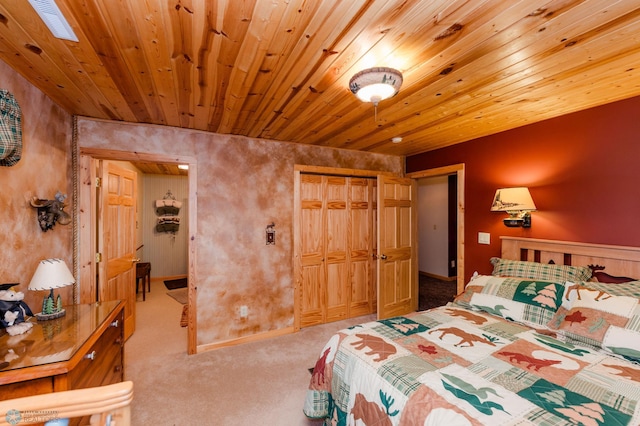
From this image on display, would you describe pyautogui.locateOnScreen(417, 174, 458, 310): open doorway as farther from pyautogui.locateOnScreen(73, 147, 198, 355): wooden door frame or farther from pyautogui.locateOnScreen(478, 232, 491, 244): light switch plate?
pyautogui.locateOnScreen(73, 147, 198, 355): wooden door frame

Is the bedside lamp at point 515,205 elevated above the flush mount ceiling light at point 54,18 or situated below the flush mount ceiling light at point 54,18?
below

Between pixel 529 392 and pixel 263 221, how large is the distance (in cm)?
278

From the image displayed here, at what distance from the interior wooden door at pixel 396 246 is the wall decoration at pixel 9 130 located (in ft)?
10.9

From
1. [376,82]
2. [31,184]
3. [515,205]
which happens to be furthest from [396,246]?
[31,184]

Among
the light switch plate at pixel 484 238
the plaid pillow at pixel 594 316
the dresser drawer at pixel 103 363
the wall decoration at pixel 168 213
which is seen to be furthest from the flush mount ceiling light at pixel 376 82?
the wall decoration at pixel 168 213

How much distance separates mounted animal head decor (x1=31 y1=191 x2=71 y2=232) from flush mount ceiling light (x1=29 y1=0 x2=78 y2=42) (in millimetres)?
1210

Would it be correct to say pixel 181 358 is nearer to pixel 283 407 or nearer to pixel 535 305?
pixel 283 407

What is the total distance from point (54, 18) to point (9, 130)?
73 centimetres

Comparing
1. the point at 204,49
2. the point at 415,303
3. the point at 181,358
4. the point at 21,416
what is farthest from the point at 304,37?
the point at 415,303

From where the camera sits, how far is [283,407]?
7.05ft

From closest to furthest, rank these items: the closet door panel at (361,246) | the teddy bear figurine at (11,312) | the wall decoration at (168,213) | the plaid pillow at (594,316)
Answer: the teddy bear figurine at (11,312) → the plaid pillow at (594,316) → the closet door panel at (361,246) → the wall decoration at (168,213)

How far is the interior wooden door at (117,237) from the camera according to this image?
9.46 ft

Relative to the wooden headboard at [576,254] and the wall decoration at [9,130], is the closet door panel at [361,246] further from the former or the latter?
the wall decoration at [9,130]

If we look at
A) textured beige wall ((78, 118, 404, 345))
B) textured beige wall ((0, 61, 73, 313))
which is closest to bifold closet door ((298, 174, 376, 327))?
textured beige wall ((78, 118, 404, 345))
